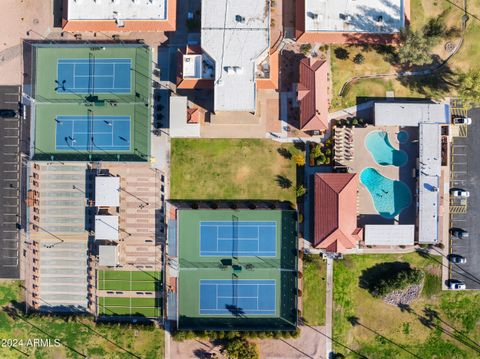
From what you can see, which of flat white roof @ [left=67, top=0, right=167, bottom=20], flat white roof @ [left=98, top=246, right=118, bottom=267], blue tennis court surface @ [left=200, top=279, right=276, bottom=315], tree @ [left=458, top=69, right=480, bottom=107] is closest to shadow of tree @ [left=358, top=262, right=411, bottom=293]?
blue tennis court surface @ [left=200, top=279, right=276, bottom=315]

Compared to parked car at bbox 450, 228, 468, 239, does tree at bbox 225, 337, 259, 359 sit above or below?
below

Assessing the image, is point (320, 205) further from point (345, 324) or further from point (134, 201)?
point (134, 201)

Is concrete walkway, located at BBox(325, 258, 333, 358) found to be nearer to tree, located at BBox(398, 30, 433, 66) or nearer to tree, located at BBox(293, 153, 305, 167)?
tree, located at BBox(293, 153, 305, 167)

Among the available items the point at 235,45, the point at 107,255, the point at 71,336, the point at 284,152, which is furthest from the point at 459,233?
the point at 71,336

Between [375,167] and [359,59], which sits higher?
[359,59]

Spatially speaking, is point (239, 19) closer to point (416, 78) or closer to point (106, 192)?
point (416, 78)

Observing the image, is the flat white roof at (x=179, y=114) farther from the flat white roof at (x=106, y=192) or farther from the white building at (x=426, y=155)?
the white building at (x=426, y=155)

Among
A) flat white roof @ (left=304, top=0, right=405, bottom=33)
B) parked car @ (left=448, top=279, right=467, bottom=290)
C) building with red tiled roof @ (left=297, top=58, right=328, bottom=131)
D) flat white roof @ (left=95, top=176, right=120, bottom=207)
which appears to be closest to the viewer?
flat white roof @ (left=304, top=0, right=405, bottom=33)
